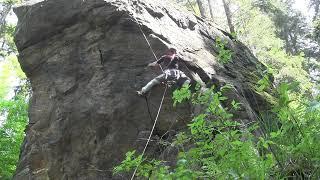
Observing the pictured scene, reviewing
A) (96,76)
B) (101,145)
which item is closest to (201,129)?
(101,145)

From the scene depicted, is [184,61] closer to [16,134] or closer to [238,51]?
[238,51]

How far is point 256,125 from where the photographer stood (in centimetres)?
292

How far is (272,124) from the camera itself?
3.51m

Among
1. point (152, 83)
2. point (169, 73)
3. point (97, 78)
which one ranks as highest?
point (97, 78)

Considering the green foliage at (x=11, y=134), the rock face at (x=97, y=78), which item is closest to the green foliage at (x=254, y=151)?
the rock face at (x=97, y=78)

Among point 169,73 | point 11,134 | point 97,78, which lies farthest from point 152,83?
point 11,134

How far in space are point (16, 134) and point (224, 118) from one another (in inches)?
365

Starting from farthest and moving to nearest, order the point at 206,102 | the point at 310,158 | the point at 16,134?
the point at 16,134, the point at 206,102, the point at 310,158

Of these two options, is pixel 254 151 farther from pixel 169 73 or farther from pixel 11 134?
pixel 11 134

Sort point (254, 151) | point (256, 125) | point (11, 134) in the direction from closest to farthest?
point (254, 151) < point (256, 125) < point (11, 134)

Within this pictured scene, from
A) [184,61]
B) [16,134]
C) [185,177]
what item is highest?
[185,177]

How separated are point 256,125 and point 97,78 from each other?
16.8 ft

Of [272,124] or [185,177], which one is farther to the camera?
[272,124]

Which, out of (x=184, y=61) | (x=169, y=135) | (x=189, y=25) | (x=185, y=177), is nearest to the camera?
(x=185, y=177)
